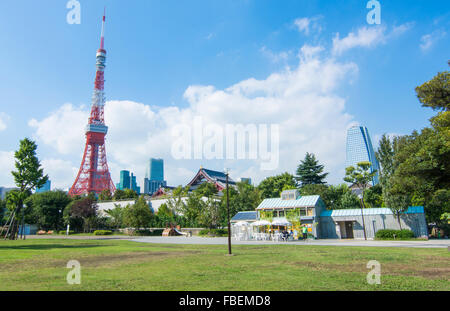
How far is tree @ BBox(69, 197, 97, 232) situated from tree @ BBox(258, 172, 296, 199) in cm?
3125

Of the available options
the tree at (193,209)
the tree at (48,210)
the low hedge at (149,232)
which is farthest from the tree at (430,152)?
the tree at (48,210)

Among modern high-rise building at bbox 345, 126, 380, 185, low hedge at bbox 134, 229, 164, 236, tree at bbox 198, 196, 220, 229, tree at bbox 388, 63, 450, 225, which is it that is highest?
modern high-rise building at bbox 345, 126, 380, 185

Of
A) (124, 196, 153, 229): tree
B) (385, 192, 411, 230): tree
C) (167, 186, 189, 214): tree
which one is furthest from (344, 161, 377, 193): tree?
(124, 196, 153, 229): tree

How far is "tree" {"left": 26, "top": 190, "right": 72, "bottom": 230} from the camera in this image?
5428 cm

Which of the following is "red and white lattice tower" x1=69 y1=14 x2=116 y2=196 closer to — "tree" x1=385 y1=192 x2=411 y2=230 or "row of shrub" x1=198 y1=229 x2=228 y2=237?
"row of shrub" x1=198 y1=229 x2=228 y2=237

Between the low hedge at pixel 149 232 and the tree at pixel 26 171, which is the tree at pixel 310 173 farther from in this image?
the tree at pixel 26 171

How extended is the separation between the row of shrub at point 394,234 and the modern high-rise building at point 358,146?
525 ft

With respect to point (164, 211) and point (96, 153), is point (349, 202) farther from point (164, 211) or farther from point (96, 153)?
point (96, 153)

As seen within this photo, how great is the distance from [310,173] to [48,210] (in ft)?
170

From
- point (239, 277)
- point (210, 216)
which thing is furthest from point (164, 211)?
point (239, 277)

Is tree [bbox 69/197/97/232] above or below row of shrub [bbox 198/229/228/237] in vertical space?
above
